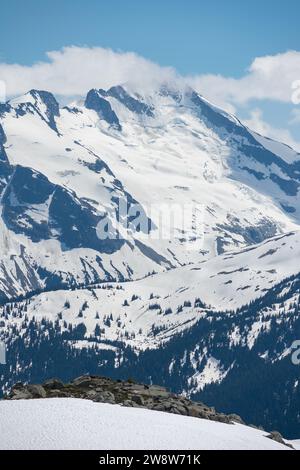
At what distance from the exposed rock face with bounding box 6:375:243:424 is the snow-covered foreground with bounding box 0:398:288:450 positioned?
15.1 ft

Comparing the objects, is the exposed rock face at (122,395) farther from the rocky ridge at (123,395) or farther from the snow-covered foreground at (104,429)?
the snow-covered foreground at (104,429)

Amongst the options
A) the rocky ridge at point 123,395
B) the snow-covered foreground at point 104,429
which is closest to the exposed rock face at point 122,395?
the rocky ridge at point 123,395

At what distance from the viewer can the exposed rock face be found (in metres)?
99.4

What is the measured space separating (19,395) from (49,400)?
24.9ft

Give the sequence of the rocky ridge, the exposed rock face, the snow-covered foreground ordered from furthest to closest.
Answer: the exposed rock face
the rocky ridge
the snow-covered foreground

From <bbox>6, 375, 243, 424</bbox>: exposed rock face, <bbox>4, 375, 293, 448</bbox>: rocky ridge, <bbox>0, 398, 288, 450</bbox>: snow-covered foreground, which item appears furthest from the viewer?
<bbox>6, 375, 243, 424</bbox>: exposed rock face

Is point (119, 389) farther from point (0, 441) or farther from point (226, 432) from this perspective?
point (0, 441)

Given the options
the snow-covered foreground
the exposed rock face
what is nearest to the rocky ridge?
the exposed rock face

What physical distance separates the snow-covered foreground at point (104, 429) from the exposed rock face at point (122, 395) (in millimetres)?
4605

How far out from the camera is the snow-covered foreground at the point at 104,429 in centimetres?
7875

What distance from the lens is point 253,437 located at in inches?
3656

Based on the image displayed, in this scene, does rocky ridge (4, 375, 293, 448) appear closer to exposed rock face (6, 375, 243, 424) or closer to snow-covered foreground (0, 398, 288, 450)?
exposed rock face (6, 375, 243, 424)
